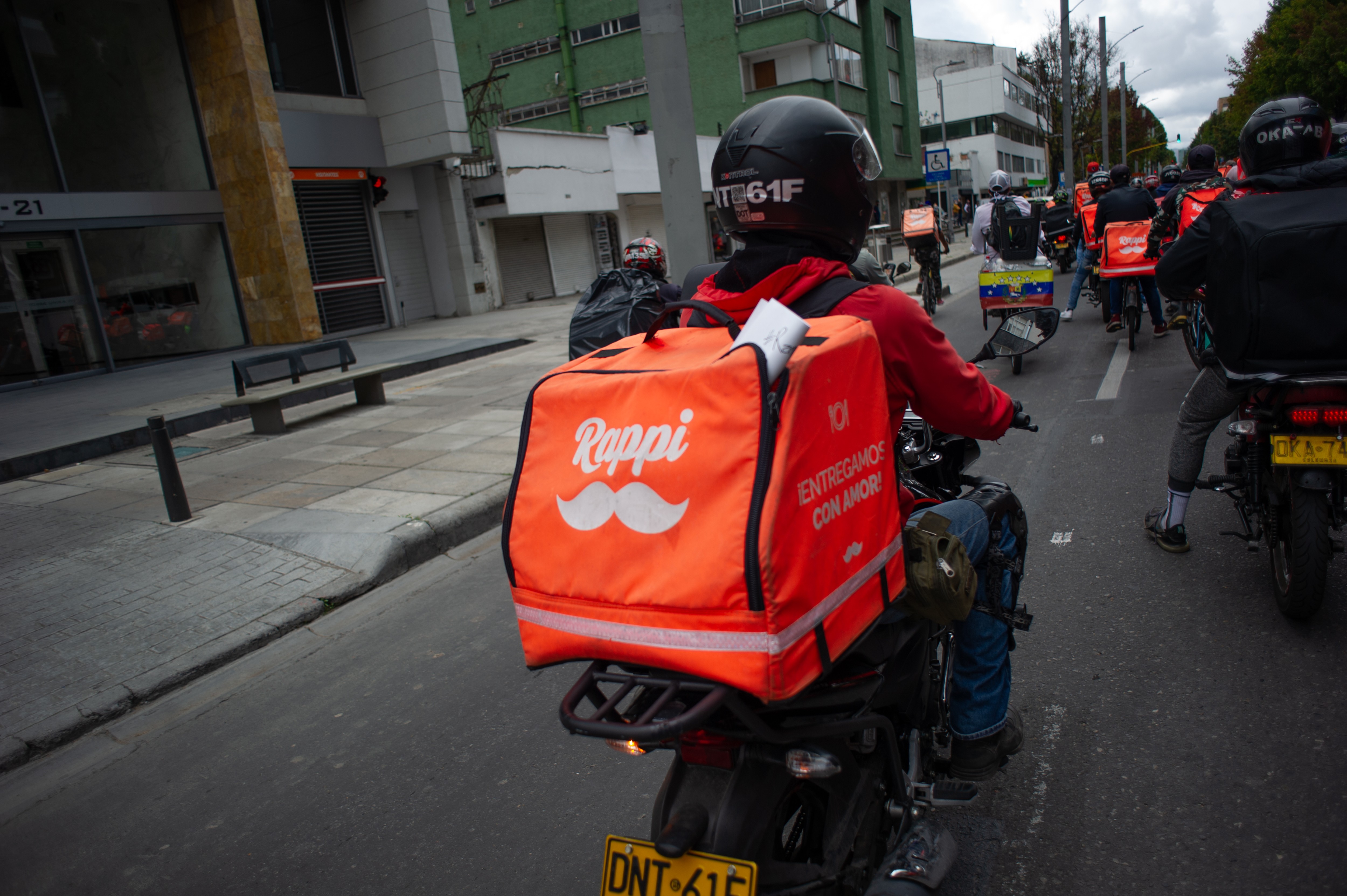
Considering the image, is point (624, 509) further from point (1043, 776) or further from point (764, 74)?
point (764, 74)

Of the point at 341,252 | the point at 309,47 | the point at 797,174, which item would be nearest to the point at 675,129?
the point at 797,174

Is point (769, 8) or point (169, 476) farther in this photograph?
point (769, 8)

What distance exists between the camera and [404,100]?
772 inches

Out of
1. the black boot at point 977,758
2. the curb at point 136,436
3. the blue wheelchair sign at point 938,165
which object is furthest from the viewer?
→ the blue wheelchair sign at point 938,165

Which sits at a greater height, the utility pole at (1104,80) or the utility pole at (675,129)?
the utility pole at (1104,80)

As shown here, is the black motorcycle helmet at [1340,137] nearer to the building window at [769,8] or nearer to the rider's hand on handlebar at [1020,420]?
the rider's hand on handlebar at [1020,420]

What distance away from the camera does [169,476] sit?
630cm

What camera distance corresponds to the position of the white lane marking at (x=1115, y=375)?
7512 mm

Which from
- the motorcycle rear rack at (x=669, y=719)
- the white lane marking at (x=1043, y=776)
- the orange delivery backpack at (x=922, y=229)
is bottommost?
the white lane marking at (x=1043, y=776)

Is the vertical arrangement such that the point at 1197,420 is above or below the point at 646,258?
below

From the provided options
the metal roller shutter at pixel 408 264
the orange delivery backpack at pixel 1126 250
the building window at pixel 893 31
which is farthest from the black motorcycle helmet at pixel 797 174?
the building window at pixel 893 31

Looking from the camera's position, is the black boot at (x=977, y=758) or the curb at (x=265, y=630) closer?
the black boot at (x=977, y=758)

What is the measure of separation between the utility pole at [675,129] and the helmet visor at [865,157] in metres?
4.69

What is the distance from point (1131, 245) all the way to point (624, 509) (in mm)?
9294
